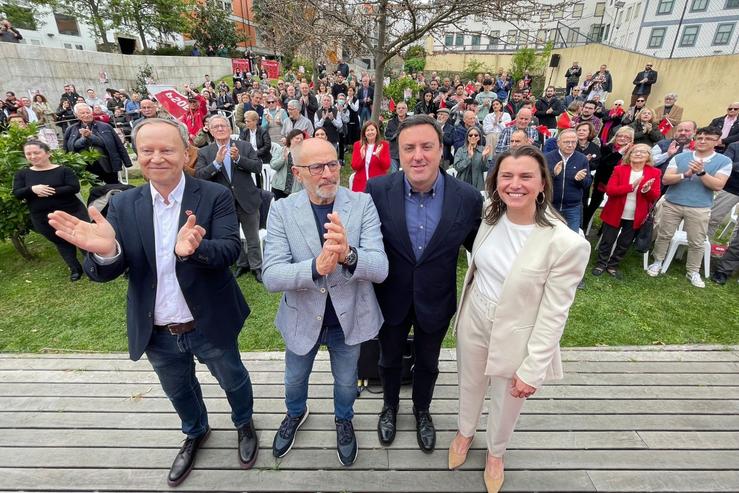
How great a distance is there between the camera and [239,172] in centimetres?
459

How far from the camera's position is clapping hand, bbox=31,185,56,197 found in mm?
4426

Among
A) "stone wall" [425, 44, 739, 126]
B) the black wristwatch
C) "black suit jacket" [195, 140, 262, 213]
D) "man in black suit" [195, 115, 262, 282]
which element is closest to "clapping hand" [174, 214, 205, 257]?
the black wristwatch

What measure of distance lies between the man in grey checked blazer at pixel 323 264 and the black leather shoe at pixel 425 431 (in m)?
0.67

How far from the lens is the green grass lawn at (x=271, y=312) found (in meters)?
3.84

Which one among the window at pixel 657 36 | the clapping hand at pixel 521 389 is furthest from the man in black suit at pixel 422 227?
the window at pixel 657 36

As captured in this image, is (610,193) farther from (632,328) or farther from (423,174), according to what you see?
(423,174)

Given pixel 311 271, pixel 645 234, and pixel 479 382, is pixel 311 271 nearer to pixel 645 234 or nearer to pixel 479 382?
pixel 479 382

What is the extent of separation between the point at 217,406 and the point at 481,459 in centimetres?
202

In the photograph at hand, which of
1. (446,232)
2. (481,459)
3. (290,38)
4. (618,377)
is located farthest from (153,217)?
(290,38)

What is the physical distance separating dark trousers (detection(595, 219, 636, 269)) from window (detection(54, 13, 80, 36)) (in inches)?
1569

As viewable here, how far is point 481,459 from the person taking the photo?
252 centimetres

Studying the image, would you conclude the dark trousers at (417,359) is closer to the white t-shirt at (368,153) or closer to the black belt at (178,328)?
the black belt at (178,328)

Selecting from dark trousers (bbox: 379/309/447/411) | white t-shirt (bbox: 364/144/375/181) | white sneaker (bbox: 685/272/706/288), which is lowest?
white sneaker (bbox: 685/272/706/288)

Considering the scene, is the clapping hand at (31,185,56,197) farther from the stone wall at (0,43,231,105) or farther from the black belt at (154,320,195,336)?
the stone wall at (0,43,231,105)
